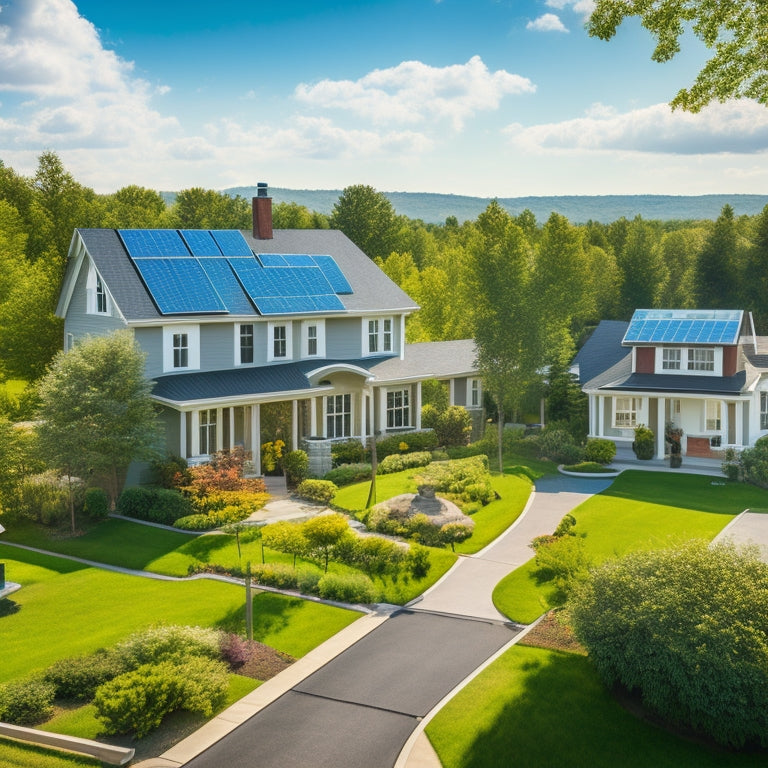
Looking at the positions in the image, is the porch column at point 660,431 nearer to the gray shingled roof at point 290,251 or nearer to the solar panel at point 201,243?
the gray shingled roof at point 290,251

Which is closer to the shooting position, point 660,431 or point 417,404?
point 660,431

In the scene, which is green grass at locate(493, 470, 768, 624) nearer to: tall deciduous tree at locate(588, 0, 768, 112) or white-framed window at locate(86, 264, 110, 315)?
tall deciduous tree at locate(588, 0, 768, 112)

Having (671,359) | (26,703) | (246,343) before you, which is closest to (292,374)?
(246,343)

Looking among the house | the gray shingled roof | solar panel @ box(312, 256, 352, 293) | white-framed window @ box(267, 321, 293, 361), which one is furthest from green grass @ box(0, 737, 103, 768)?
solar panel @ box(312, 256, 352, 293)

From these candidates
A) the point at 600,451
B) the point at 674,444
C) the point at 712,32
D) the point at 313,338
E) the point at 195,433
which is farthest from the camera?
the point at 313,338

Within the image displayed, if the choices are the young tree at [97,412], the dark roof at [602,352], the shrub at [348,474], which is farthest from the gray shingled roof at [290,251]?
the dark roof at [602,352]

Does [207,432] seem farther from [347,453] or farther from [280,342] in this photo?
[280,342]

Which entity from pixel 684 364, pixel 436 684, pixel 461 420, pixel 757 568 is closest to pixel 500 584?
pixel 436 684
